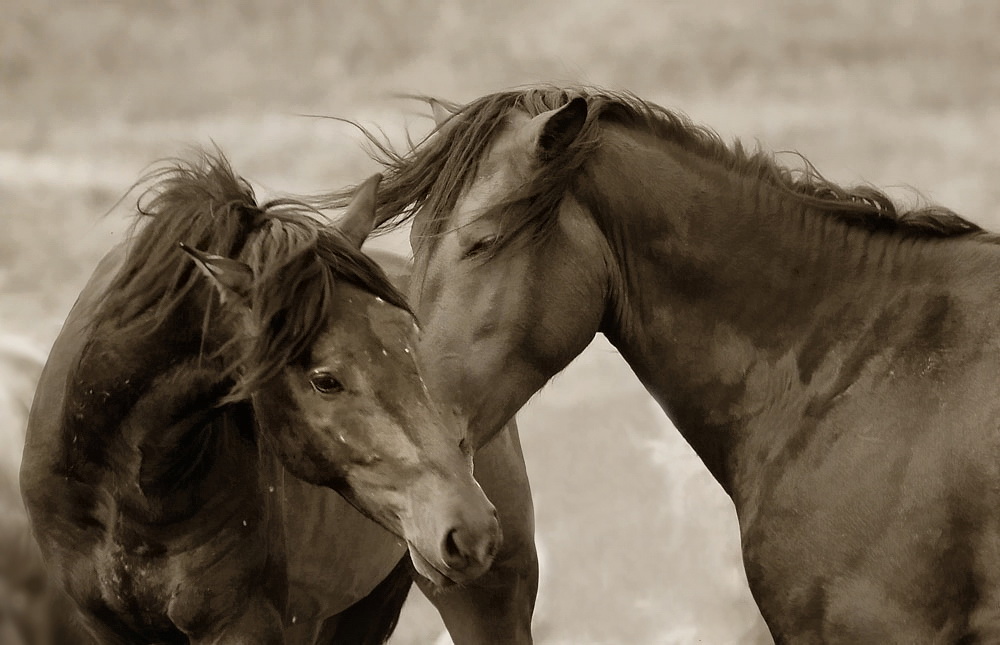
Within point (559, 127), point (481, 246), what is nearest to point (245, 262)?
point (481, 246)

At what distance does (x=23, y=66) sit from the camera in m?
6.83

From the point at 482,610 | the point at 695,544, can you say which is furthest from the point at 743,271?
the point at 695,544

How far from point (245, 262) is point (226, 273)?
97mm

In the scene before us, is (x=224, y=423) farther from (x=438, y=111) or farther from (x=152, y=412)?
(x=438, y=111)

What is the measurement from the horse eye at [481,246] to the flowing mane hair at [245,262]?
34 centimetres

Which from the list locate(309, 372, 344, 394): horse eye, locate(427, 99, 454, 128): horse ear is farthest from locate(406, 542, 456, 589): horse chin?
locate(427, 99, 454, 128): horse ear

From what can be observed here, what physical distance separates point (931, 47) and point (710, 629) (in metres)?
3.56

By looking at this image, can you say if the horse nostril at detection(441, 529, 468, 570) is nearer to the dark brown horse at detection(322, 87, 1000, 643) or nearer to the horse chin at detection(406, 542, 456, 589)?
the horse chin at detection(406, 542, 456, 589)

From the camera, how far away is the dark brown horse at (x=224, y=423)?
196 centimetres

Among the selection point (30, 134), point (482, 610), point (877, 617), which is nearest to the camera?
point (877, 617)

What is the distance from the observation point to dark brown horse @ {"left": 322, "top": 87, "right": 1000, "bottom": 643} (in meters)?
2.24

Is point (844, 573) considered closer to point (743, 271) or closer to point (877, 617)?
point (877, 617)

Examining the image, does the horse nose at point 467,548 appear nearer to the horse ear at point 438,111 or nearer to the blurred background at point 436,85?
the horse ear at point 438,111

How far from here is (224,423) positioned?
236 cm
